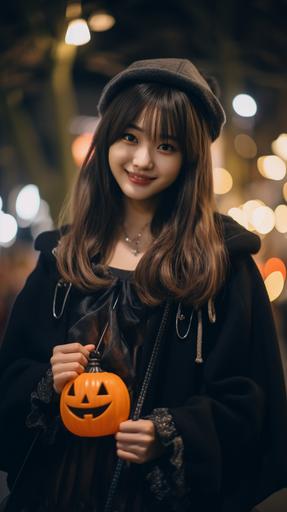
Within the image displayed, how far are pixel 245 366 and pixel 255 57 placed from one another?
5.12 m

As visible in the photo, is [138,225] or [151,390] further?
[138,225]

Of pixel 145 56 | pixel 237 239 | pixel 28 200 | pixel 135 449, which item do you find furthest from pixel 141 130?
pixel 28 200

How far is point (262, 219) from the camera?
23.2ft

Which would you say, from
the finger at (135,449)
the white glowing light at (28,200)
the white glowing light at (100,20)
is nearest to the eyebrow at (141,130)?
the finger at (135,449)

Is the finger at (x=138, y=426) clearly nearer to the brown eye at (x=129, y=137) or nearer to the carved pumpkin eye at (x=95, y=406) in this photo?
the carved pumpkin eye at (x=95, y=406)

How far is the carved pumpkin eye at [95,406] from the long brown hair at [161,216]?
30 cm

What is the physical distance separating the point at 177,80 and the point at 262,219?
5.13 metres

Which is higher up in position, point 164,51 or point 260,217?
point 164,51

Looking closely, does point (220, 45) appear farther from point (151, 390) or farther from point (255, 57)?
point (151, 390)

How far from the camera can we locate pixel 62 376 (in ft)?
6.39

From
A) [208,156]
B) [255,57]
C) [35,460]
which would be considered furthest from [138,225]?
[255,57]

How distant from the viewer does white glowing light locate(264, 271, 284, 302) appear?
667 cm

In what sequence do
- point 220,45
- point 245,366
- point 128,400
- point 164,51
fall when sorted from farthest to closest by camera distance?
point 164,51, point 220,45, point 245,366, point 128,400

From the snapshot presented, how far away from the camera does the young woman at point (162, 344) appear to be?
1.97m
